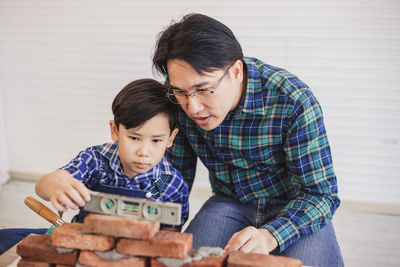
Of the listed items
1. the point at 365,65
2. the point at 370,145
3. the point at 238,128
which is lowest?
the point at 370,145

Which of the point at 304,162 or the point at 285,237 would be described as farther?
the point at 304,162

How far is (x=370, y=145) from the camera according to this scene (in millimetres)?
3143

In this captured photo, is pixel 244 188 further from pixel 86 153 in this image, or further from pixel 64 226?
pixel 64 226

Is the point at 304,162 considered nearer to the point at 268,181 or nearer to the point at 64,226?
the point at 268,181

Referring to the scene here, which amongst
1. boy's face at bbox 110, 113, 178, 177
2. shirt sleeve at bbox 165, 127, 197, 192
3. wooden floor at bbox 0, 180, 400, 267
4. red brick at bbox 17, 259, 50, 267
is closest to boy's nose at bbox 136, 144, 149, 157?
boy's face at bbox 110, 113, 178, 177

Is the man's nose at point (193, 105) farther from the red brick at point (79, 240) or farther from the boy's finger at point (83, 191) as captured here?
the red brick at point (79, 240)

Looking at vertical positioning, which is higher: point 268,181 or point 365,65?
point 365,65

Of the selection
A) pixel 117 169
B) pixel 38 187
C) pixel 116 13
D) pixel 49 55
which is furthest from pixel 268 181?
pixel 49 55

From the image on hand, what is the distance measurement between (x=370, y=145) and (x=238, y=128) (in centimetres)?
180

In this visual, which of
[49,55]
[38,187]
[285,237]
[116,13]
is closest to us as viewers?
[38,187]

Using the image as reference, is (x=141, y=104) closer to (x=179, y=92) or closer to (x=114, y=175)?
(x=179, y=92)

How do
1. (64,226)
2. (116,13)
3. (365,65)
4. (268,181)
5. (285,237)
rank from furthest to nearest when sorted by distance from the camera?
(116,13)
(365,65)
(268,181)
(285,237)
(64,226)

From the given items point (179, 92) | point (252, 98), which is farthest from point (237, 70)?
point (179, 92)

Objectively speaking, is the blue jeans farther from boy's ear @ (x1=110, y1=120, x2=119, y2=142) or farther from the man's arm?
boy's ear @ (x1=110, y1=120, x2=119, y2=142)
